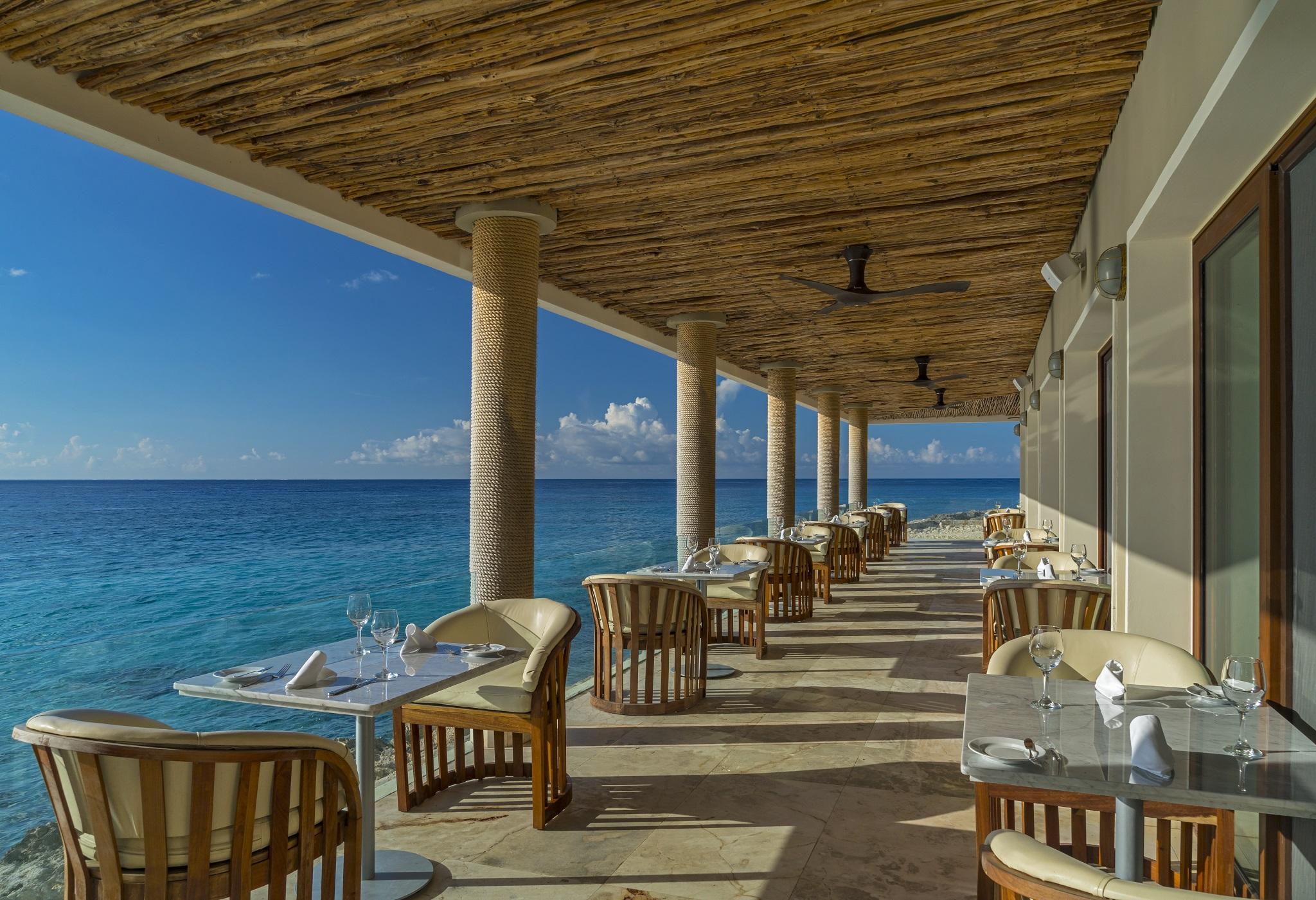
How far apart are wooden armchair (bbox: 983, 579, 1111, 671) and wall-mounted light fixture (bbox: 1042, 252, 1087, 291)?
1.96 m

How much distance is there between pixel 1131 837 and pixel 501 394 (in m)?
3.98

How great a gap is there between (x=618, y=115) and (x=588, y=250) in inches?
90.3

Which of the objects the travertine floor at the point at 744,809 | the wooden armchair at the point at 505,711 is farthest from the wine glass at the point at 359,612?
the travertine floor at the point at 744,809

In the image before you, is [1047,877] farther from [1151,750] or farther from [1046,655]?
[1046,655]

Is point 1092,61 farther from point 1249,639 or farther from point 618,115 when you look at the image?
point 1249,639

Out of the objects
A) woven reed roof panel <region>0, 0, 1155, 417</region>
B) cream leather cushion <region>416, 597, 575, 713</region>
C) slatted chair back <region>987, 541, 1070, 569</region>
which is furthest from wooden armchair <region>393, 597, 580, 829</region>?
slatted chair back <region>987, 541, 1070, 569</region>

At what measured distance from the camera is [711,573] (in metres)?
6.00

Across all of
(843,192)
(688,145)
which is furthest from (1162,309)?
(688,145)

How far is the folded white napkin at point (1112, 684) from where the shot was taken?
226 centimetres

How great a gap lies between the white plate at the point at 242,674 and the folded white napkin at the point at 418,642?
0.48 metres

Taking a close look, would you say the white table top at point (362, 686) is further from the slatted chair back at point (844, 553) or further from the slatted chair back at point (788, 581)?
the slatted chair back at point (844, 553)

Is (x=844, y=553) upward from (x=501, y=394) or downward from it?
downward

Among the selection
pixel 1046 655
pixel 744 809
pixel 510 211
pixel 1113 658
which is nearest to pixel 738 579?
pixel 510 211

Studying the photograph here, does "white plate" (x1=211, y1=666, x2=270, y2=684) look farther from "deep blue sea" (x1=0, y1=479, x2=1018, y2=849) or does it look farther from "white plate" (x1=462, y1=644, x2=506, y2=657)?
"white plate" (x1=462, y1=644, x2=506, y2=657)
